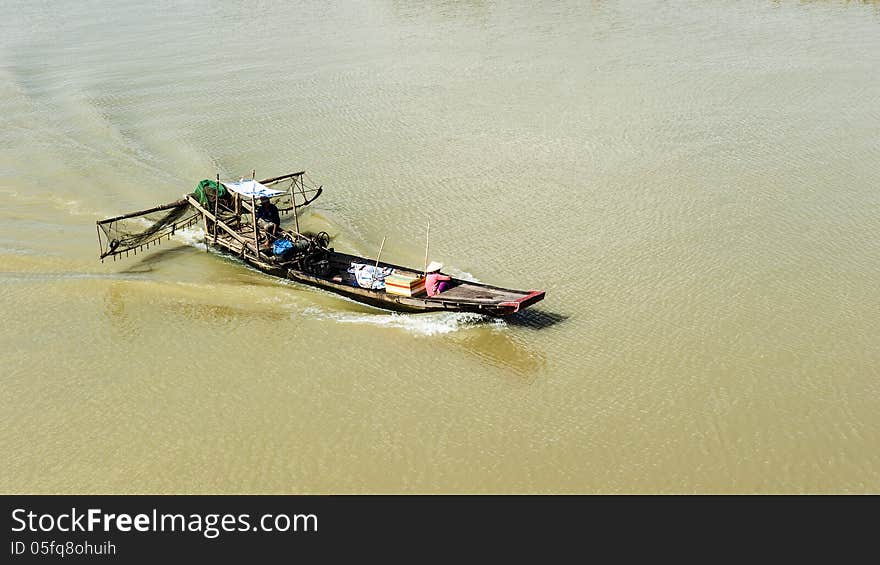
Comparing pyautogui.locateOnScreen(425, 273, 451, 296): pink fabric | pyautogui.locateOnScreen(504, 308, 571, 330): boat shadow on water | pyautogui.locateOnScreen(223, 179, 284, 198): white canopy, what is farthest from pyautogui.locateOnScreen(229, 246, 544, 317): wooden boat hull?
pyautogui.locateOnScreen(223, 179, 284, 198): white canopy

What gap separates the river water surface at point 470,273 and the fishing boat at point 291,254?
0.44m

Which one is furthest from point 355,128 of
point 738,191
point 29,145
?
point 738,191

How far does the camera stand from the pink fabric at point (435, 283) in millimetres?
14781

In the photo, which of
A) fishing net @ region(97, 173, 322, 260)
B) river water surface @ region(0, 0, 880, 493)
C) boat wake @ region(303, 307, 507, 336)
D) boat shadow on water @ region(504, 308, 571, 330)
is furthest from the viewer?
fishing net @ region(97, 173, 322, 260)

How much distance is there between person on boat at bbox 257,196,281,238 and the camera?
688 inches

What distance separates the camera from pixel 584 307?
50.7 feet

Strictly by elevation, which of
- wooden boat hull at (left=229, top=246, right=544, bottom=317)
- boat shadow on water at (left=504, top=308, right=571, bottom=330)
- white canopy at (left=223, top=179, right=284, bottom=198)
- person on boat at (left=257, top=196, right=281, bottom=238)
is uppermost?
white canopy at (left=223, top=179, right=284, bottom=198)

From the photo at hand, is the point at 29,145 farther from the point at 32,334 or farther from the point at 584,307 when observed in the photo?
the point at 584,307

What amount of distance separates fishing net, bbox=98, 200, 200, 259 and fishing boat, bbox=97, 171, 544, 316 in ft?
0.07

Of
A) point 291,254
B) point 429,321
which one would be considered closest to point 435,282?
point 429,321

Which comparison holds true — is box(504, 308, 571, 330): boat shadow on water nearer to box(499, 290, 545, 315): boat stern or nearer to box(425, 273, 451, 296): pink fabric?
box(499, 290, 545, 315): boat stern

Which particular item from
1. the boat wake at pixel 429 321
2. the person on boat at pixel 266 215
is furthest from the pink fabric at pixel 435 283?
the person on boat at pixel 266 215

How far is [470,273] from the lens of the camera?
16.7 metres

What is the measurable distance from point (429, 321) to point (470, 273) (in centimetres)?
214
